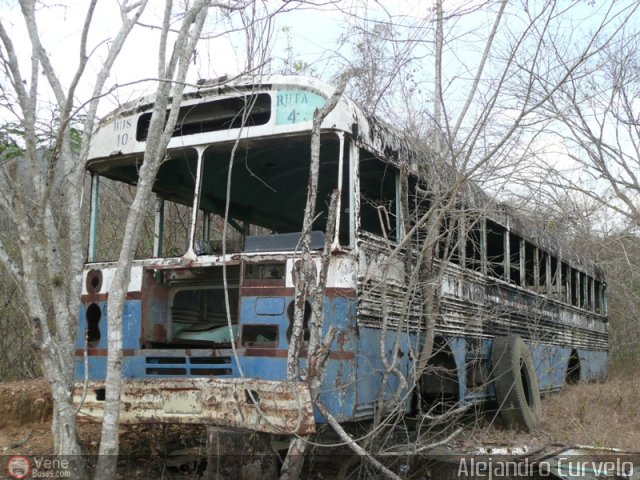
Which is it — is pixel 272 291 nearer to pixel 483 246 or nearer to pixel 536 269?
pixel 483 246

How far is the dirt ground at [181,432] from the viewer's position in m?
5.77

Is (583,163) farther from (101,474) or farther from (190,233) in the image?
(101,474)

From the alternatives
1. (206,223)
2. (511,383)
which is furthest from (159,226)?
(511,383)

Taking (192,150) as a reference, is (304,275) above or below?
below

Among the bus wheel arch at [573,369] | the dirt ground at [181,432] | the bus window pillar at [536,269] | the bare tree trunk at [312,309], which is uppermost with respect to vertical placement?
the bus window pillar at [536,269]

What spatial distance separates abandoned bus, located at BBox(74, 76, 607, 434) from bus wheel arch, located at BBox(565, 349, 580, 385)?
165 inches

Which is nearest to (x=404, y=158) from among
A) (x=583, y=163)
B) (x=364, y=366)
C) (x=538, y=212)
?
(x=364, y=366)

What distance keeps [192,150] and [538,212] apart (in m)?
3.85

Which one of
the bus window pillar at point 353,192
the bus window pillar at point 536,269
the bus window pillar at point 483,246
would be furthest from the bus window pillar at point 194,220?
the bus window pillar at point 536,269

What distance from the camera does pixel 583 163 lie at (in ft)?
43.2

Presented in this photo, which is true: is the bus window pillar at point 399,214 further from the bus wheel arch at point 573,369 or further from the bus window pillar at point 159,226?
the bus wheel arch at point 573,369

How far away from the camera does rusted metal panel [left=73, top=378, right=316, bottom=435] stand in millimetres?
4414

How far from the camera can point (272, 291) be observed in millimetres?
4930

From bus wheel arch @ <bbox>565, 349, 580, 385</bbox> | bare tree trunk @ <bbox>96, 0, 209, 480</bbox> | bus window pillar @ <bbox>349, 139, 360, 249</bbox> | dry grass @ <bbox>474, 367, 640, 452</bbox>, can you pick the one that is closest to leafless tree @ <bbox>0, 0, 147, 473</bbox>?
bare tree trunk @ <bbox>96, 0, 209, 480</bbox>
